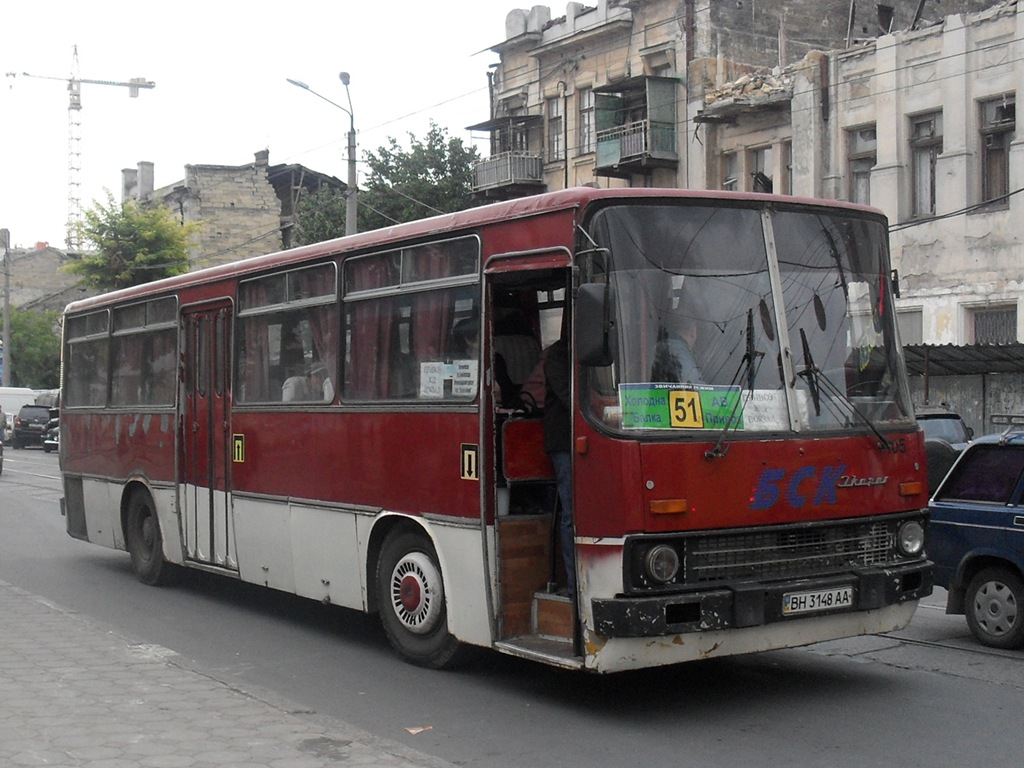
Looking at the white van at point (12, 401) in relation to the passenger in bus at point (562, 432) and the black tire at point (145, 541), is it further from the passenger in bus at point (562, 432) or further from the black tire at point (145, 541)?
the passenger in bus at point (562, 432)

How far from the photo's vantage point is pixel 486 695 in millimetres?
8039

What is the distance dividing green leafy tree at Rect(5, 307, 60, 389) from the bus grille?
70201 mm

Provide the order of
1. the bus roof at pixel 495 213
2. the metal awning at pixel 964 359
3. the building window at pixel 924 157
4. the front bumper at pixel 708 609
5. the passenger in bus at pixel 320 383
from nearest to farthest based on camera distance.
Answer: the front bumper at pixel 708 609 → the bus roof at pixel 495 213 → the passenger in bus at pixel 320 383 → the metal awning at pixel 964 359 → the building window at pixel 924 157

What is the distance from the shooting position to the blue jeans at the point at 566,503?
7.51m

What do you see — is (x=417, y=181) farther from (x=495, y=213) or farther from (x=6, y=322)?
(x=495, y=213)

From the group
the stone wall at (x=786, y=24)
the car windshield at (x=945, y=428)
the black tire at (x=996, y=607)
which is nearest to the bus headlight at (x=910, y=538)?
the black tire at (x=996, y=607)

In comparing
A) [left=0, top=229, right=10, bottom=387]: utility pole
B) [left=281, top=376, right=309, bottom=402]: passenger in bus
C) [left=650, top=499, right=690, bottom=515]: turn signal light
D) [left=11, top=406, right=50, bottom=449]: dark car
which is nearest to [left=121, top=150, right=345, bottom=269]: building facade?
→ [left=0, top=229, right=10, bottom=387]: utility pole

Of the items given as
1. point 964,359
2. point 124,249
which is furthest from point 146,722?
point 124,249

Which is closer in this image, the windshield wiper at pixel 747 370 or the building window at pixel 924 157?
the windshield wiper at pixel 747 370

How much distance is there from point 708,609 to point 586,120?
32752 mm

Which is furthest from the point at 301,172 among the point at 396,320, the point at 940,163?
the point at 396,320

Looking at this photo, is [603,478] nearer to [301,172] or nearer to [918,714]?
[918,714]

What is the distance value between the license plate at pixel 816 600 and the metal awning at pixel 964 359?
1598cm

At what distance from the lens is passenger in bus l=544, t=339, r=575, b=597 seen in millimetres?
7516
